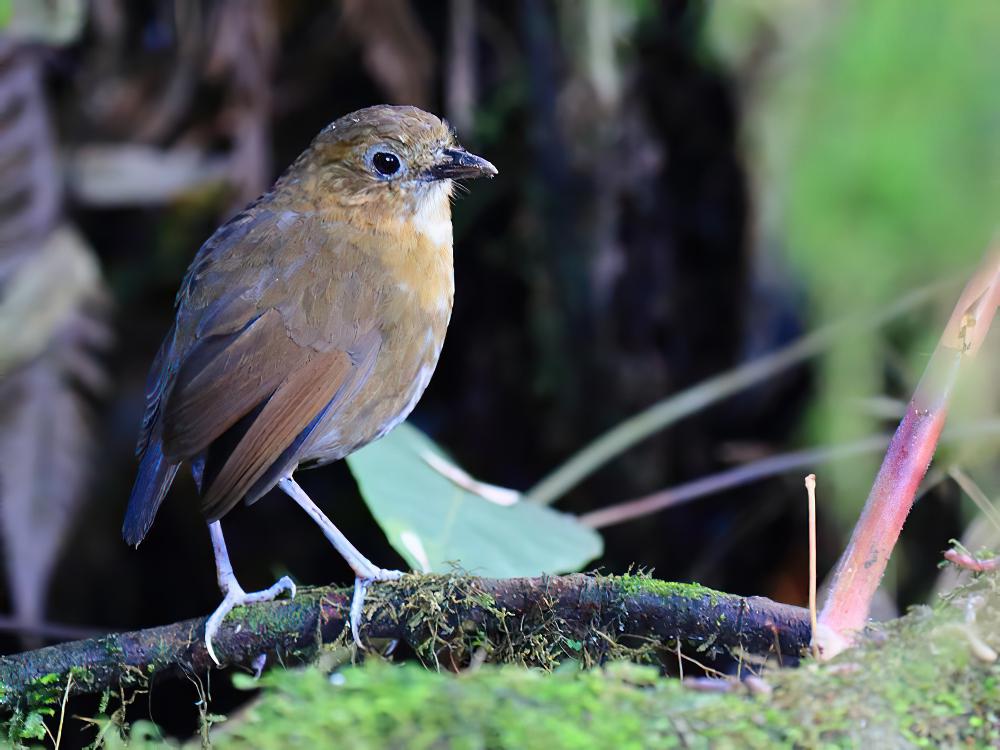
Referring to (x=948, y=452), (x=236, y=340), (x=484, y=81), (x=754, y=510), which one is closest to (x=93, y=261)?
(x=484, y=81)

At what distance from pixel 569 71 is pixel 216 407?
6.64 feet

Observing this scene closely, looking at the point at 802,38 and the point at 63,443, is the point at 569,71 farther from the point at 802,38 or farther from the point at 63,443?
the point at 63,443

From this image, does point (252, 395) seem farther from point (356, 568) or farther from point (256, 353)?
point (356, 568)

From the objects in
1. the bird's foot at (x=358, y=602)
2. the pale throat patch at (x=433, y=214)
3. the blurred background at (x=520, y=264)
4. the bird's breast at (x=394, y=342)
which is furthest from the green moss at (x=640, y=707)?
the blurred background at (x=520, y=264)

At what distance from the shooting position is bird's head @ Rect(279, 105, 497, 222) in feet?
9.89

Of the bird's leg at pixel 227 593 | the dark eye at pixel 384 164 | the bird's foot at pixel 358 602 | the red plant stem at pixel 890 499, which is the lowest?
the bird's leg at pixel 227 593

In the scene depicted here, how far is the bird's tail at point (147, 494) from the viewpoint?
2469 millimetres

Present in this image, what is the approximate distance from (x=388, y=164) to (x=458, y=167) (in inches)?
7.0

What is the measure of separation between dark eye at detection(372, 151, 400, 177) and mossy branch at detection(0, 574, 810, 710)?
1.18 m

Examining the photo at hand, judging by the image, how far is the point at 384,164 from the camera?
9.98 ft

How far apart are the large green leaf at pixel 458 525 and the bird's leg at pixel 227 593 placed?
0.25m

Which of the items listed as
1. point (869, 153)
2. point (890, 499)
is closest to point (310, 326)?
point (890, 499)

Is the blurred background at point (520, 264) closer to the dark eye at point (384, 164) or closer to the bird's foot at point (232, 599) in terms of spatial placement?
the dark eye at point (384, 164)

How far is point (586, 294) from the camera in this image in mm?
4176
